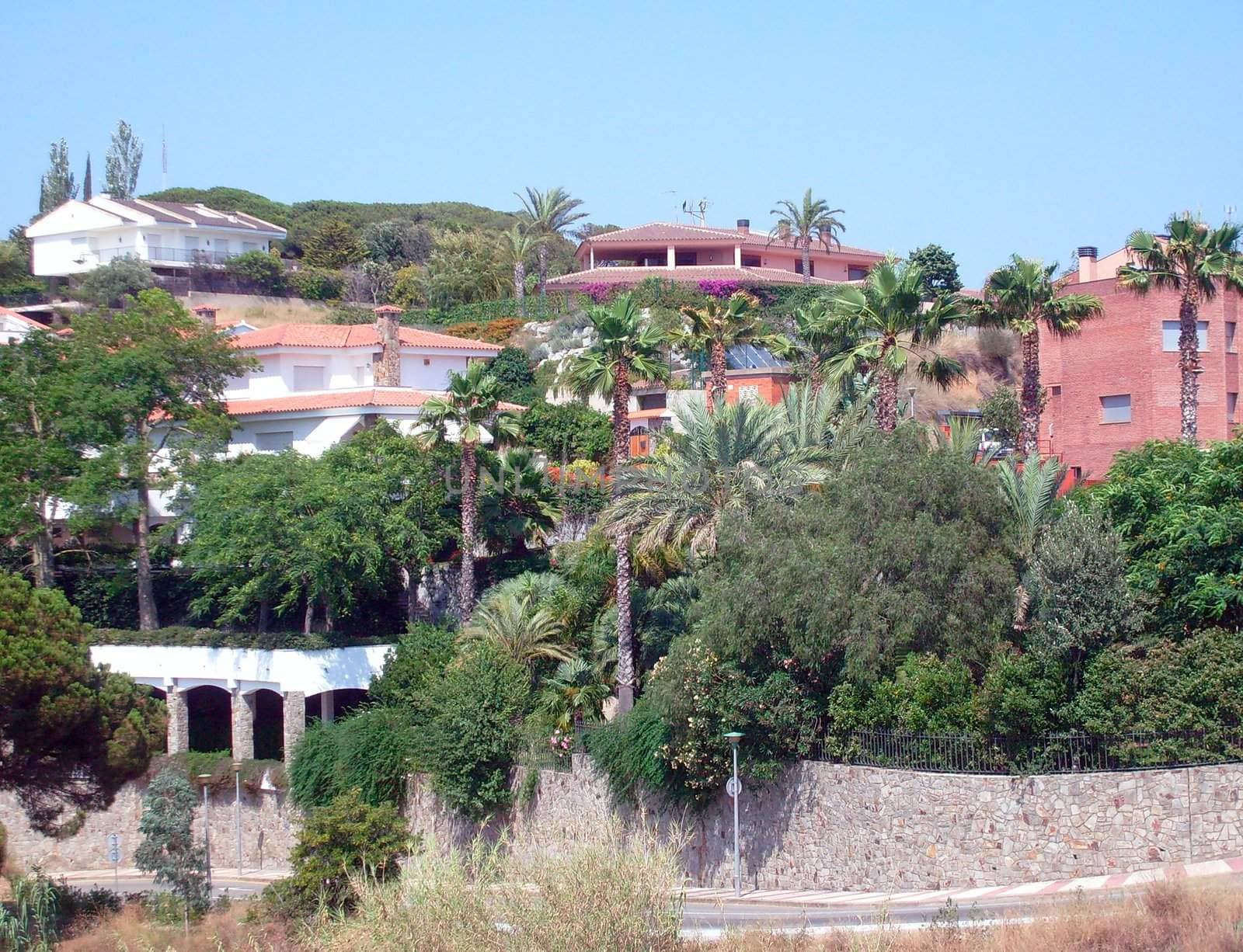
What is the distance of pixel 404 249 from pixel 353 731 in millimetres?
68789

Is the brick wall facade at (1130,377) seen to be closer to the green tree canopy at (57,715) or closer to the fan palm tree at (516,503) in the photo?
the fan palm tree at (516,503)

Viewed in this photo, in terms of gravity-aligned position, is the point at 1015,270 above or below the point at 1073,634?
above

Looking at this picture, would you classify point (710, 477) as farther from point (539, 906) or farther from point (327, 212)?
point (327, 212)

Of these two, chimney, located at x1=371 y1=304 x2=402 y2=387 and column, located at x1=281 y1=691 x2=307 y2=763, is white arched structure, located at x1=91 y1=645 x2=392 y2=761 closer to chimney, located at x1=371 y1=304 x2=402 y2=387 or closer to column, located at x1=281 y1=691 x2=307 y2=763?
column, located at x1=281 y1=691 x2=307 y2=763

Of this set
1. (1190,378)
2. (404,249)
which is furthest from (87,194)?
(1190,378)

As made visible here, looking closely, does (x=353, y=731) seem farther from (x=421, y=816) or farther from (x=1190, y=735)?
(x=1190, y=735)

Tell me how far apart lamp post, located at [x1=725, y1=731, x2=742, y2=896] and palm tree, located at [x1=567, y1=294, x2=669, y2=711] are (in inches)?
202

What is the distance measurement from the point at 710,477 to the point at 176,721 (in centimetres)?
1874

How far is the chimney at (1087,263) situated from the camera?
5350 cm

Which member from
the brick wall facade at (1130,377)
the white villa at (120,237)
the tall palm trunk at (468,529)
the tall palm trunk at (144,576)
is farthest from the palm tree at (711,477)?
the white villa at (120,237)

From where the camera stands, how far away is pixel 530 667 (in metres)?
34.5

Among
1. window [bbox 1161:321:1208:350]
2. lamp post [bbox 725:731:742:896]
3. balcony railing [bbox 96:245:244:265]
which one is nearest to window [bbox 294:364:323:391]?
window [bbox 1161:321:1208:350]

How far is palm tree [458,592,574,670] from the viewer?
3450cm

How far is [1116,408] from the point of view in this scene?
43750 mm
